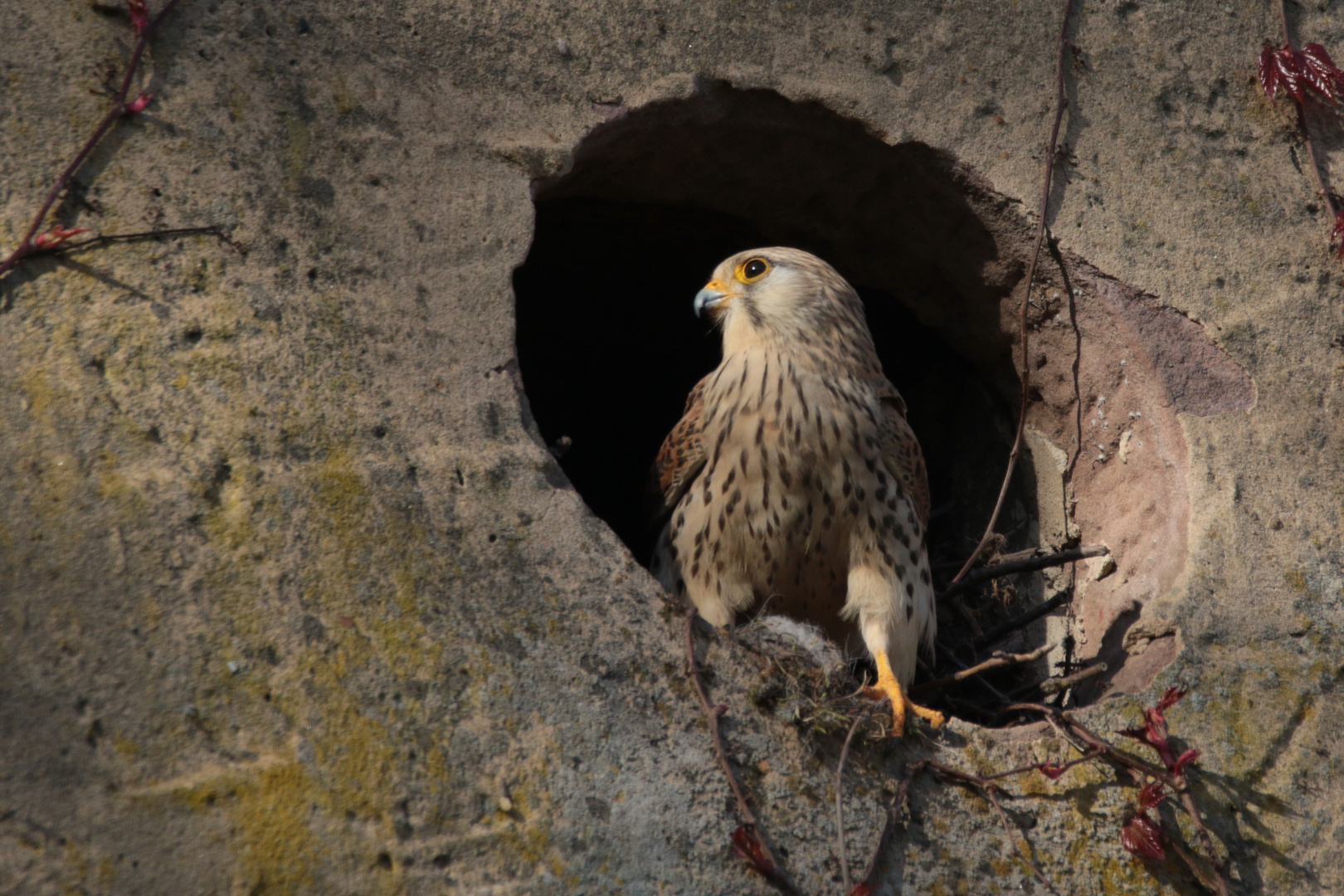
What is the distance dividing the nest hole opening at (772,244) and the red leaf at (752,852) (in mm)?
1045

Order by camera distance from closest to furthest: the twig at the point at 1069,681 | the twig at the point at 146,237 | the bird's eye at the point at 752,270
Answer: the twig at the point at 146,237
the twig at the point at 1069,681
the bird's eye at the point at 752,270

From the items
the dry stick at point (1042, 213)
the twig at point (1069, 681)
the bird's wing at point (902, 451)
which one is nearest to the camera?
the twig at point (1069, 681)

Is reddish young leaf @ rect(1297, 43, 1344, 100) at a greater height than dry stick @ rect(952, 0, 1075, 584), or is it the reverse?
reddish young leaf @ rect(1297, 43, 1344, 100)

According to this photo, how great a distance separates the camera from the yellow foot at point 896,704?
3.03 metres

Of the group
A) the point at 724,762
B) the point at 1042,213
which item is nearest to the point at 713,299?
the point at 1042,213

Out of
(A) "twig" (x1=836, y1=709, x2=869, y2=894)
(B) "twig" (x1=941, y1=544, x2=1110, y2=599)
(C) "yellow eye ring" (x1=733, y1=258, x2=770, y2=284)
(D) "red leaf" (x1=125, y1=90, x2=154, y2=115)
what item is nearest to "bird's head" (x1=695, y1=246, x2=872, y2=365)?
(C) "yellow eye ring" (x1=733, y1=258, x2=770, y2=284)

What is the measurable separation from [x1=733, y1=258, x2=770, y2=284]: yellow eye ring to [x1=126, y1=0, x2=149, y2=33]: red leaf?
1874mm

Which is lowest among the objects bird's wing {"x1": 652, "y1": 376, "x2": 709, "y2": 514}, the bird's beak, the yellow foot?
the yellow foot

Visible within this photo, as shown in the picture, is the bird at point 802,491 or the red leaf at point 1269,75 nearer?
the bird at point 802,491

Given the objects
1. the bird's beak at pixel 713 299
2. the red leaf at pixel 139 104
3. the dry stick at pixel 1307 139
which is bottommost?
the bird's beak at pixel 713 299

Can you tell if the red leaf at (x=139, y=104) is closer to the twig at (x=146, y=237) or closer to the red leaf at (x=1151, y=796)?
the twig at (x=146, y=237)

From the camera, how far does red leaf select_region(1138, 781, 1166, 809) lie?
2891mm

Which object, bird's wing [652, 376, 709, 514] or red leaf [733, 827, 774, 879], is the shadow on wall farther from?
red leaf [733, 827, 774, 879]

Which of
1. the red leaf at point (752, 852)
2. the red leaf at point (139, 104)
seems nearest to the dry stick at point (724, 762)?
the red leaf at point (752, 852)
